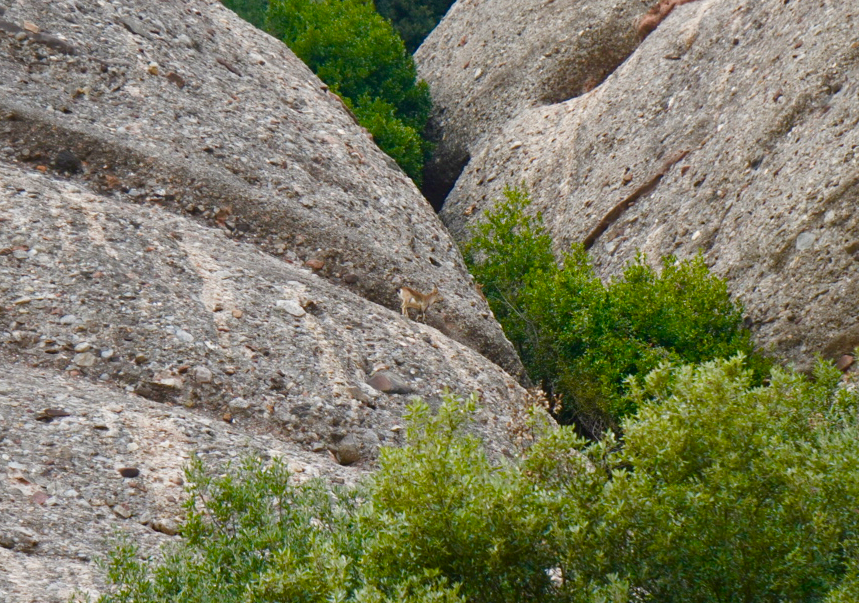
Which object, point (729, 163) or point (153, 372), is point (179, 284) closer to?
point (153, 372)

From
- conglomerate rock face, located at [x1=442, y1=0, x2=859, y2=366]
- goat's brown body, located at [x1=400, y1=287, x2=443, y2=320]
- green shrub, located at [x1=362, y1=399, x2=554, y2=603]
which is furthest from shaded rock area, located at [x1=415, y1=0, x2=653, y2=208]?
green shrub, located at [x1=362, y1=399, x2=554, y2=603]

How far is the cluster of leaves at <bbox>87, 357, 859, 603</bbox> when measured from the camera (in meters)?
5.89

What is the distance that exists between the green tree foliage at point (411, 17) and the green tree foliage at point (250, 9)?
489cm

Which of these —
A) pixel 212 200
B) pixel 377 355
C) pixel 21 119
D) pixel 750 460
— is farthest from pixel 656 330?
pixel 21 119

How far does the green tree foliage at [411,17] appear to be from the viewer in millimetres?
37344

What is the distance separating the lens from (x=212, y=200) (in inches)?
561

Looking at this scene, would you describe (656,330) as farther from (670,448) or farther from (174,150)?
(670,448)

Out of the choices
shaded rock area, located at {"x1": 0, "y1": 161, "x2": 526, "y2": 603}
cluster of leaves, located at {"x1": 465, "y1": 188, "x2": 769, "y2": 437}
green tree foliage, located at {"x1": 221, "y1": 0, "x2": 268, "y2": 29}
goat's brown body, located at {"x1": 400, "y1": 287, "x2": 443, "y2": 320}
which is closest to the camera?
shaded rock area, located at {"x1": 0, "y1": 161, "x2": 526, "y2": 603}

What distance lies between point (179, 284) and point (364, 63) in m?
16.7

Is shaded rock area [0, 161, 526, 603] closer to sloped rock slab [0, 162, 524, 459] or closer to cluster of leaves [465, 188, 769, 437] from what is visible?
sloped rock slab [0, 162, 524, 459]

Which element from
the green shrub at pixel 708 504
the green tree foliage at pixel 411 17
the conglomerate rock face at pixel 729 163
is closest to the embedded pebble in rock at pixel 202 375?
the green shrub at pixel 708 504

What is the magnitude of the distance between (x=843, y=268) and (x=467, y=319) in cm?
615

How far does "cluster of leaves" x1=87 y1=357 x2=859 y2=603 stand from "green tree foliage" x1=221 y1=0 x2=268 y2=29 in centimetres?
3322

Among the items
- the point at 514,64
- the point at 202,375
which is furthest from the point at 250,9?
the point at 202,375
